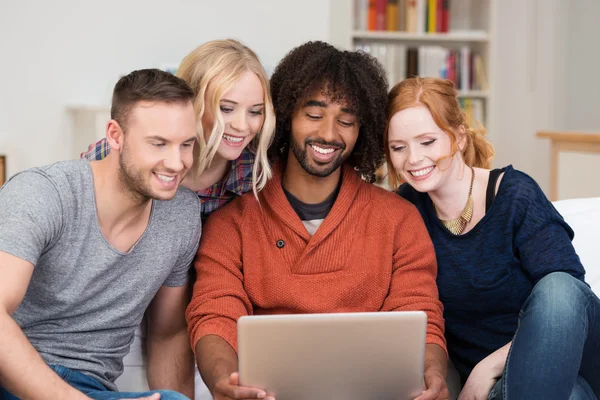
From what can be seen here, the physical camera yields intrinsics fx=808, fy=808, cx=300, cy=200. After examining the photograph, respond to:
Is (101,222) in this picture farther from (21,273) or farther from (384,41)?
(384,41)

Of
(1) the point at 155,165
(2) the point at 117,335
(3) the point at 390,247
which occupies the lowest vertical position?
(2) the point at 117,335

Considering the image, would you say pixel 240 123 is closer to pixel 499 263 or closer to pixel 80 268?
pixel 80 268

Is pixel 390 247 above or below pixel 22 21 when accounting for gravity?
below

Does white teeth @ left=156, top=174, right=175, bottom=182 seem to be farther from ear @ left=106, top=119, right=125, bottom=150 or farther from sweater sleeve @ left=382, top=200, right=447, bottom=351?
sweater sleeve @ left=382, top=200, right=447, bottom=351

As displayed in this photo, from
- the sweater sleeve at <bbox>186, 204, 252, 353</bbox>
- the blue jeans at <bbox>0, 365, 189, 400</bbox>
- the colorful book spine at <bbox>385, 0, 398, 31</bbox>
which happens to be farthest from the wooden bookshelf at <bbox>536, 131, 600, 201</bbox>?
the blue jeans at <bbox>0, 365, 189, 400</bbox>

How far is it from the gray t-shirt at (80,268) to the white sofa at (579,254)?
0.17 metres

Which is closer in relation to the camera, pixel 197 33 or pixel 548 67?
pixel 197 33

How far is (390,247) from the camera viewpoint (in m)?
1.98

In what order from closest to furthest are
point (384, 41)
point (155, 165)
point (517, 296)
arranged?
point (155, 165)
point (517, 296)
point (384, 41)

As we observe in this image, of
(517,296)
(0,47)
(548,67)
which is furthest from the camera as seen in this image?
(548,67)

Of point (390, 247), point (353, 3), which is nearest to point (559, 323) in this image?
point (390, 247)

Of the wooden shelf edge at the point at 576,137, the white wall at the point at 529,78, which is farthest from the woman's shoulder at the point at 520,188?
the white wall at the point at 529,78

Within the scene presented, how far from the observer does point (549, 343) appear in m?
1.60

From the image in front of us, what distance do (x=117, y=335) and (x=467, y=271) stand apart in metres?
0.83
